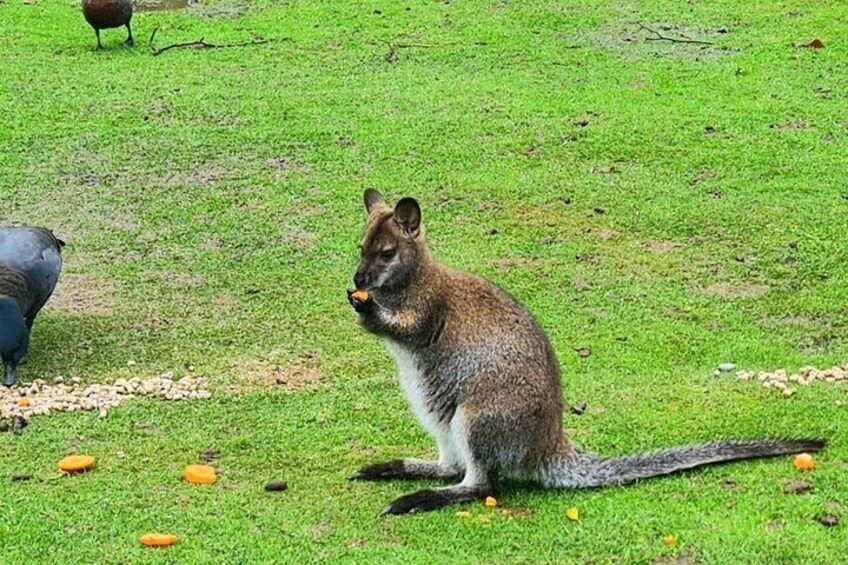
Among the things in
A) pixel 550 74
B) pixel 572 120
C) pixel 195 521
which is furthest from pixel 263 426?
pixel 550 74

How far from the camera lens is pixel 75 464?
182 inches

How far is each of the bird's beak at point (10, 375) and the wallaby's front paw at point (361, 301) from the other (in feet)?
7.25

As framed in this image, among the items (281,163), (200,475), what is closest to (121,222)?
(281,163)

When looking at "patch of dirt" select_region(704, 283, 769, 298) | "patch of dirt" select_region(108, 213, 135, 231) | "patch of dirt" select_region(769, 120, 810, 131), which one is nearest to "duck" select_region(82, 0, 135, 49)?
"patch of dirt" select_region(108, 213, 135, 231)

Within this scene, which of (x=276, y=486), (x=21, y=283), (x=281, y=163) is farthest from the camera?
(x=281, y=163)

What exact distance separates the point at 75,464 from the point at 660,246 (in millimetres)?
3660

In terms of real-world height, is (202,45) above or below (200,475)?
above

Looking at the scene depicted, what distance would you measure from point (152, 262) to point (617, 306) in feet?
8.48

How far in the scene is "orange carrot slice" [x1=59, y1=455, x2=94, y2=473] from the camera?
4.61 meters

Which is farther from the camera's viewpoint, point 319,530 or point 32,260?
point 32,260

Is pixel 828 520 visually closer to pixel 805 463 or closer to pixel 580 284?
pixel 805 463

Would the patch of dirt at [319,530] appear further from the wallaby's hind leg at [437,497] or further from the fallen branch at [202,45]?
the fallen branch at [202,45]

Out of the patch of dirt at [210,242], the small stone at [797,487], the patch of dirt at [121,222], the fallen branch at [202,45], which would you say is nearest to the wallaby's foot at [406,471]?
the small stone at [797,487]

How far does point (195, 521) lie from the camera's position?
4.12 meters
